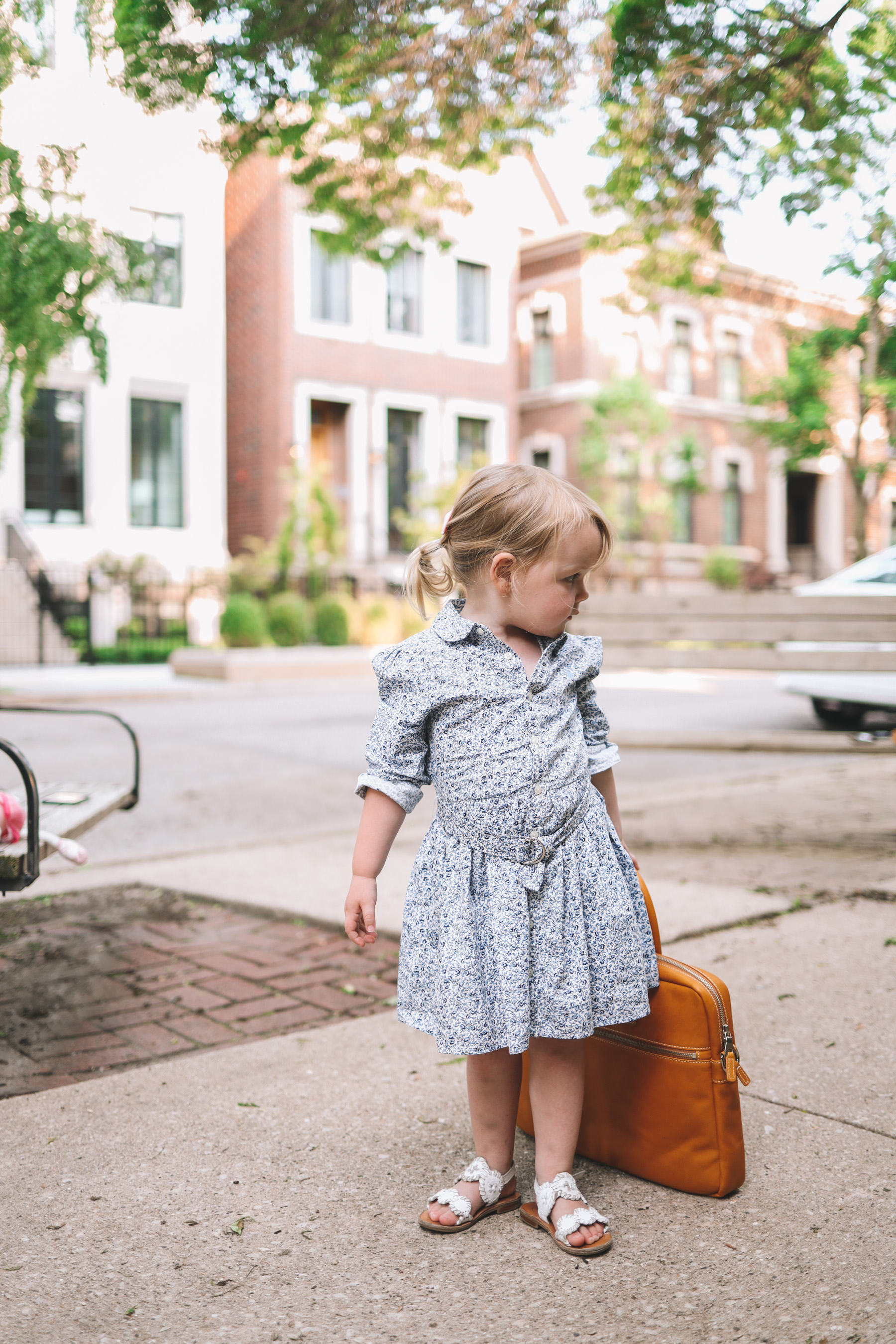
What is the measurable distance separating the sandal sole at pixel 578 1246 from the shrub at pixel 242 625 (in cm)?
1604

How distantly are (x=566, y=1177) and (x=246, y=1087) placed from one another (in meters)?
0.92

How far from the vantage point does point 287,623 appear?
734 inches

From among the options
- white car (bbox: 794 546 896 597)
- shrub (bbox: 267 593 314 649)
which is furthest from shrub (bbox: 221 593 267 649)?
white car (bbox: 794 546 896 597)

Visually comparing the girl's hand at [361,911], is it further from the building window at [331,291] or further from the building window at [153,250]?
the building window at [331,291]

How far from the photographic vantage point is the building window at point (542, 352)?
2917cm

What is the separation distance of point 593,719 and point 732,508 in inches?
1194

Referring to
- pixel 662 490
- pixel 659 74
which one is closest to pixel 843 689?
pixel 659 74

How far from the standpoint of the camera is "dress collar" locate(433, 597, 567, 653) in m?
2.20

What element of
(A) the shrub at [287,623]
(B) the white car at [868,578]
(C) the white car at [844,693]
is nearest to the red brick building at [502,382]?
(A) the shrub at [287,623]

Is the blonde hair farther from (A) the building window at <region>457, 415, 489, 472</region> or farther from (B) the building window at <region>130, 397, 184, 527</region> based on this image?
(A) the building window at <region>457, 415, 489, 472</region>

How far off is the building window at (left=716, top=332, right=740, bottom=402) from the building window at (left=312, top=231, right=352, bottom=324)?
10.8 meters

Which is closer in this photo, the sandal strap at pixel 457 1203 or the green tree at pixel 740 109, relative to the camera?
the sandal strap at pixel 457 1203

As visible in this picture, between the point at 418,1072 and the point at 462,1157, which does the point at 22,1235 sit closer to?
the point at 462,1157

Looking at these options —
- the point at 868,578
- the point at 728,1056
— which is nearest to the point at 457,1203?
the point at 728,1056
